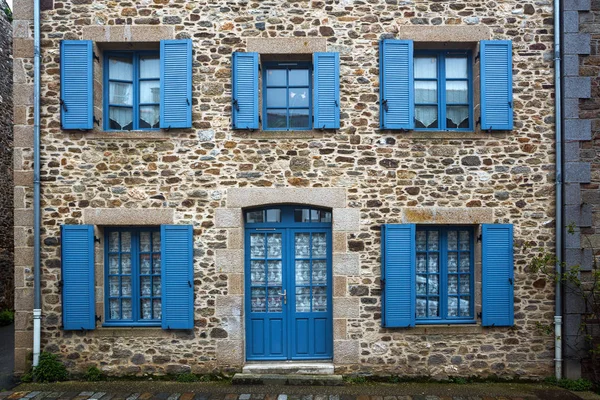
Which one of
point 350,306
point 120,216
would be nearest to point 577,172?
point 350,306

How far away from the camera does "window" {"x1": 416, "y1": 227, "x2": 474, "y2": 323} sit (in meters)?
5.85

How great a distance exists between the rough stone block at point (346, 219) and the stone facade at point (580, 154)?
3.01m

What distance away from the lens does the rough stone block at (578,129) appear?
559cm

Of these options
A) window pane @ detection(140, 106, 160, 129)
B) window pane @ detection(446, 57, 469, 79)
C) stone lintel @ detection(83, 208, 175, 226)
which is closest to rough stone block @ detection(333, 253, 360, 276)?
stone lintel @ detection(83, 208, 175, 226)

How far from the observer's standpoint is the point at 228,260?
566 centimetres

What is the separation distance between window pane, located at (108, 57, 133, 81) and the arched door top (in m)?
2.79

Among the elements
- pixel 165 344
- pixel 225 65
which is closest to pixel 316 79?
pixel 225 65

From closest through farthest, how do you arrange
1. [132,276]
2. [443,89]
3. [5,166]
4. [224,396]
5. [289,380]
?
[224,396]
[289,380]
[132,276]
[443,89]
[5,166]

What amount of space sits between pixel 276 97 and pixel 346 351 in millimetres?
3944

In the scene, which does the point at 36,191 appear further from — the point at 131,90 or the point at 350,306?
the point at 350,306

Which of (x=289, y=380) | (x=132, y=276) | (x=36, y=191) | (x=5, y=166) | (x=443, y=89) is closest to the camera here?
(x=289, y=380)

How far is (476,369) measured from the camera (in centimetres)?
563

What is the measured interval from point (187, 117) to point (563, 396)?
6.44 metres

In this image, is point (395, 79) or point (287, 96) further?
point (287, 96)
